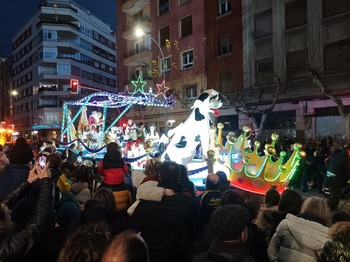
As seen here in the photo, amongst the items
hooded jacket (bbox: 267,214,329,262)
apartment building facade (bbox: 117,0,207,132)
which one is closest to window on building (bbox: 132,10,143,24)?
apartment building facade (bbox: 117,0,207,132)

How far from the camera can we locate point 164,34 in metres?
29.7

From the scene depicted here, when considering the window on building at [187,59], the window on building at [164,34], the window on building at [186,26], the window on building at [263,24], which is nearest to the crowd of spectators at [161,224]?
the window on building at [263,24]

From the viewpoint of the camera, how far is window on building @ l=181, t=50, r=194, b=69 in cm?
2708

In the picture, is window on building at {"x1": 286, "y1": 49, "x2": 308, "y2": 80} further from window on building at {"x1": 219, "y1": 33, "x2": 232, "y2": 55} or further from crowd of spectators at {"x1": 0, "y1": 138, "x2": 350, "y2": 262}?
crowd of spectators at {"x1": 0, "y1": 138, "x2": 350, "y2": 262}

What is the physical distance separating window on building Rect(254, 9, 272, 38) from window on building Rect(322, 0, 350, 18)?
3595 mm

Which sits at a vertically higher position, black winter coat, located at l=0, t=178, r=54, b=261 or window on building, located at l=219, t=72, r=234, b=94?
window on building, located at l=219, t=72, r=234, b=94

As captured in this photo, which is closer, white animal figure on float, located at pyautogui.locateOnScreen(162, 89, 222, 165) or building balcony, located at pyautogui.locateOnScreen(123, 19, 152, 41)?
white animal figure on float, located at pyautogui.locateOnScreen(162, 89, 222, 165)

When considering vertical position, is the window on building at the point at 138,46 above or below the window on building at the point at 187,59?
above

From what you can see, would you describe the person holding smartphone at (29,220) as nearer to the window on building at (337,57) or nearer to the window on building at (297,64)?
the window on building at (337,57)

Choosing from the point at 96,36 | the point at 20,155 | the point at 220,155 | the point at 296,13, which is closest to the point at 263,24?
the point at 296,13

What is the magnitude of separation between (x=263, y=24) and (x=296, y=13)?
238 cm

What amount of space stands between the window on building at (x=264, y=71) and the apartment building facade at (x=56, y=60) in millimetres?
34288

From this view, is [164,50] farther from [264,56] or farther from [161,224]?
[161,224]

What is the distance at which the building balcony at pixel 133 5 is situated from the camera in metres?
32.0
